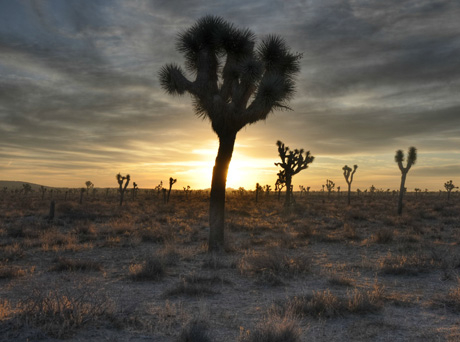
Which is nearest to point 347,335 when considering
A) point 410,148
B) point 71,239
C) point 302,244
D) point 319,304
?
point 319,304

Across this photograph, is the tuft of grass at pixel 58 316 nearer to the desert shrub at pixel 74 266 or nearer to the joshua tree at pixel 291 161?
the desert shrub at pixel 74 266

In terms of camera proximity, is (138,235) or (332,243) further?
(138,235)

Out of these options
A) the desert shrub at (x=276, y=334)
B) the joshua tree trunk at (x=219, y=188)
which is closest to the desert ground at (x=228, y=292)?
the desert shrub at (x=276, y=334)

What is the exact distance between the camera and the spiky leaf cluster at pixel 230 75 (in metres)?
12.4

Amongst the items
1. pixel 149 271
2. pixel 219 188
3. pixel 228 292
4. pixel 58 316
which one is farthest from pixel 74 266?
pixel 219 188

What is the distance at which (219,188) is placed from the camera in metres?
13.1

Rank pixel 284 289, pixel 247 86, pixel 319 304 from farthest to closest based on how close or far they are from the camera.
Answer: pixel 247 86 < pixel 284 289 < pixel 319 304

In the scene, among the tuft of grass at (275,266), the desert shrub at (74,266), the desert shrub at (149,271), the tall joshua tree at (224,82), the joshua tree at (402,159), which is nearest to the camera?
the desert shrub at (149,271)

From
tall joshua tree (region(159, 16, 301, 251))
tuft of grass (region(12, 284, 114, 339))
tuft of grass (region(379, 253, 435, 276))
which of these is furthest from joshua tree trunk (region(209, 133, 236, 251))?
tuft of grass (region(12, 284, 114, 339))

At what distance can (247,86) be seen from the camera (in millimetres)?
12766

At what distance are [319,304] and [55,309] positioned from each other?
4104 millimetres

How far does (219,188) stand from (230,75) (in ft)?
13.2

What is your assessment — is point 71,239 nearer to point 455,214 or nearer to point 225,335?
point 225,335

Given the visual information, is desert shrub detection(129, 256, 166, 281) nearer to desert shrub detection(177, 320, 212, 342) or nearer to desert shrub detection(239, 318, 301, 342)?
desert shrub detection(177, 320, 212, 342)
